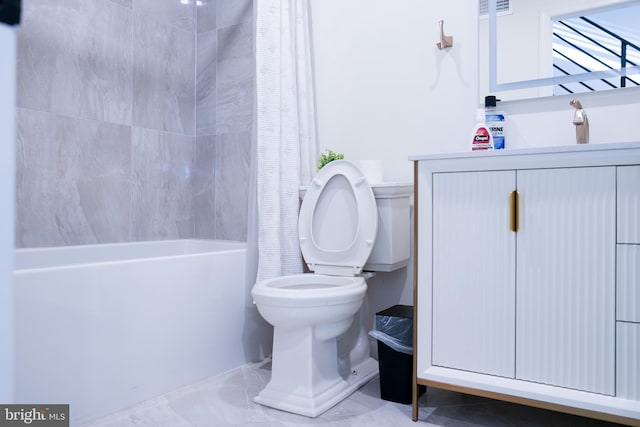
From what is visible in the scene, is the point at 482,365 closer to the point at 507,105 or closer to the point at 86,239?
the point at 507,105

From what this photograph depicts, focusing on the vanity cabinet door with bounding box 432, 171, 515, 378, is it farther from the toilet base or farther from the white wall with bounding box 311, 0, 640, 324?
the white wall with bounding box 311, 0, 640, 324

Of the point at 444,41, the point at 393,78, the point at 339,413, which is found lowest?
the point at 339,413

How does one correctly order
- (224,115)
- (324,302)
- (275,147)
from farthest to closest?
1. (224,115)
2. (275,147)
3. (324,302)

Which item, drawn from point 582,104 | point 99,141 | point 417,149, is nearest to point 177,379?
point 99,141

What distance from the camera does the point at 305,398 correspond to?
172cm

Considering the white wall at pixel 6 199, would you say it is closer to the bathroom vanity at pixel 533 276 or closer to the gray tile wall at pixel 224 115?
the bathroom vanity at pixel 533 276

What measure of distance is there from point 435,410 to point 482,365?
318mm

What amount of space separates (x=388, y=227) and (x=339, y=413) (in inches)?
29.1

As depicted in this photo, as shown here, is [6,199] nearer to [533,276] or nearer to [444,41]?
[533,276]

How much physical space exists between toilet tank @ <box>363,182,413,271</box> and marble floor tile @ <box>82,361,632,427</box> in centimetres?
51

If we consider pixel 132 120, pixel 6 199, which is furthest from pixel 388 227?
pixel 6 199

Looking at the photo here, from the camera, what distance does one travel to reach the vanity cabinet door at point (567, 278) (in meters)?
1.36

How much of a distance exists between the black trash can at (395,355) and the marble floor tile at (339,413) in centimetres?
5

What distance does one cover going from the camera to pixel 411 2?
2.21 meters
